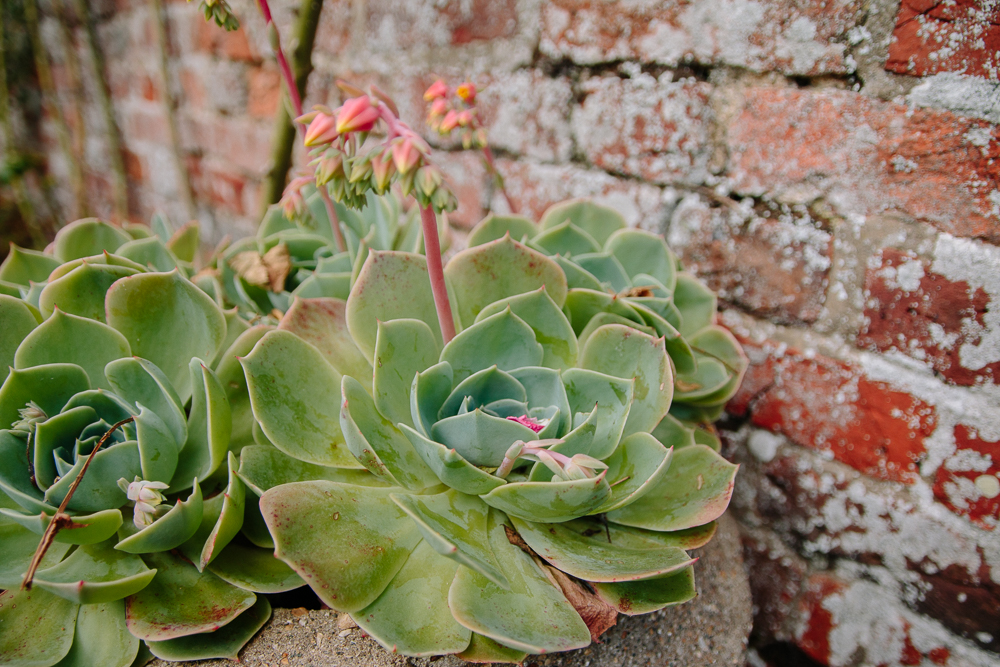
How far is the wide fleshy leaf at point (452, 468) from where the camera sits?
0.52 m

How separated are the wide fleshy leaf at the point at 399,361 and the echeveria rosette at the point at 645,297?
15 centimetres

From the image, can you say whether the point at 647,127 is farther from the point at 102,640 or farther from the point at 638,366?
the point at 102,640

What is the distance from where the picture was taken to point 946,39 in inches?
27.1

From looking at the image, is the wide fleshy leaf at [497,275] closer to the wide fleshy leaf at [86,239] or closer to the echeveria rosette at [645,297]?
the echeveria rosette at [645,297]

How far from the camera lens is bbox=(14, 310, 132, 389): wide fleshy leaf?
0.55 m

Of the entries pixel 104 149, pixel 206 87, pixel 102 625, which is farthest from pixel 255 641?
pixel 104 149

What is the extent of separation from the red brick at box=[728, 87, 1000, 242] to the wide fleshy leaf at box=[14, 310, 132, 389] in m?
0.83

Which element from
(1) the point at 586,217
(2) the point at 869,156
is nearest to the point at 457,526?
(1) the point at 586,217

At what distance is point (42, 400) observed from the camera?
55 cm

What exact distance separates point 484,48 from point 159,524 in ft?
3.14

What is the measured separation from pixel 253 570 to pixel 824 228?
2.67ft

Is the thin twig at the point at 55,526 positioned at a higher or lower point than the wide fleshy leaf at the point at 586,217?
lower

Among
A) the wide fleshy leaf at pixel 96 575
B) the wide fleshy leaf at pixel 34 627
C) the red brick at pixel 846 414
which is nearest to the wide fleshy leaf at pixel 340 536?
the wide fleshy leaf at pixel 96 575

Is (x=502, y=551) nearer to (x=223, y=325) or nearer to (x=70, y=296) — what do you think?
(x=223, y=325)
